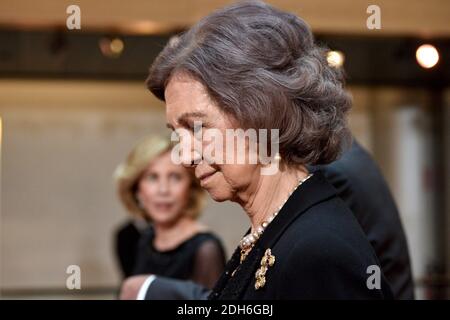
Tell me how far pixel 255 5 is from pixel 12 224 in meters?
4.94

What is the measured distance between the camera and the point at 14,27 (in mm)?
5066

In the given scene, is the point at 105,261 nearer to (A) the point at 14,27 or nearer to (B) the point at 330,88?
(A) the point at 14,27

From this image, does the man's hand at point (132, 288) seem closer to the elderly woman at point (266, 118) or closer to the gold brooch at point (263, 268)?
the elderly woman at point (266, 118)

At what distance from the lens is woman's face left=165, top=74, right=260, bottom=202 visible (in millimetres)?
1421

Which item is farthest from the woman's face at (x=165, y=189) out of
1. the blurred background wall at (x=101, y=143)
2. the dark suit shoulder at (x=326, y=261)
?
the dark suit shoulder at (x=326, y=261)

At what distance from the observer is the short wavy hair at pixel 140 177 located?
364 cm

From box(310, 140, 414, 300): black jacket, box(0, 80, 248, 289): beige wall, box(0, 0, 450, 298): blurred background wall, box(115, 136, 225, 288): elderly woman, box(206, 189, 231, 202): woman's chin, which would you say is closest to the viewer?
box(206, 189, 231, 202): woman's chin

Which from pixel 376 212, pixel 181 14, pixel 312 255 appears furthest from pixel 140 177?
pixel 312 255

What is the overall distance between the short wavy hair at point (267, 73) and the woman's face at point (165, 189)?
2.11 meters

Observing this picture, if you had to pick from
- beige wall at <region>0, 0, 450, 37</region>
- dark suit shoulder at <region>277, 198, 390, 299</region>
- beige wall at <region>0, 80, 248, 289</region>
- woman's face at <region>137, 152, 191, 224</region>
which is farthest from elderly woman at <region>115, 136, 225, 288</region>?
beige wall at <region>0, 80, 248, 289</region>

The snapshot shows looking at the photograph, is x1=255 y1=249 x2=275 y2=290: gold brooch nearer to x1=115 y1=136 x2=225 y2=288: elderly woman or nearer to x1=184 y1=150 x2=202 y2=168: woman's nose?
x1=184 y1=150 x2=202 y2=168: woman's nose

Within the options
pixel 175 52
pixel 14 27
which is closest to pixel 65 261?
pixel 14 27

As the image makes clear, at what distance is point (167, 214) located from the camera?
3.61 meters
